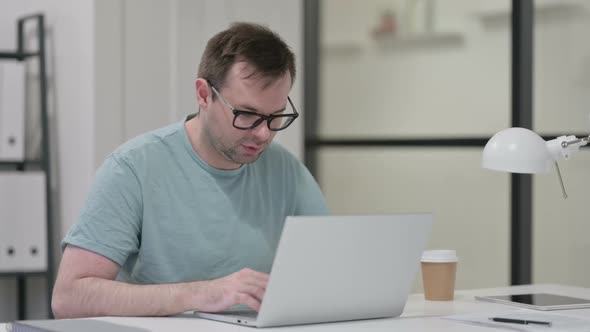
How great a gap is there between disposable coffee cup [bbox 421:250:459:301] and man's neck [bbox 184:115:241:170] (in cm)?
52

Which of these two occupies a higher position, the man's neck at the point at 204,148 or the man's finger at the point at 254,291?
the man's neck at the point at 204,148

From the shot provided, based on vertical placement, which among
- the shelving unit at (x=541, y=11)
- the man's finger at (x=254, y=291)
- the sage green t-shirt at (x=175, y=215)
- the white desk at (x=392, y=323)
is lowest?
the white desk at (x=392, y=323)

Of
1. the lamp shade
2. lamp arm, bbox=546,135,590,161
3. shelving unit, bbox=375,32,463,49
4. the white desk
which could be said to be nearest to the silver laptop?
the white desk

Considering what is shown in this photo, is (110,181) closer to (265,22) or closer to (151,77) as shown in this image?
(151,77)

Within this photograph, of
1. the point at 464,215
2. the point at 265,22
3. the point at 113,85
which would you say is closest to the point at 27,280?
the point at 113,85

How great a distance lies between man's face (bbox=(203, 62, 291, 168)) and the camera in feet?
6.80

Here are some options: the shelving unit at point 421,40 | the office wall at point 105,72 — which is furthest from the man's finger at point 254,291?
the shelving unit at point 421,40

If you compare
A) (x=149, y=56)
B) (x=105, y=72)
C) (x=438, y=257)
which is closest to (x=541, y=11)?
(x=438, y=257)

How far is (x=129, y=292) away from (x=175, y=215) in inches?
11.0

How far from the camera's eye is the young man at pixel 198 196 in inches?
77.7

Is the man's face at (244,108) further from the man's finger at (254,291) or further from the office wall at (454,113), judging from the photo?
the office wall at (454,113)

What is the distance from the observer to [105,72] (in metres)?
3.25

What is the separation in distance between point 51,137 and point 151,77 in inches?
16.1

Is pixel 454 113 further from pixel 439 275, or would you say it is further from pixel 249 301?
pixel 249 301
